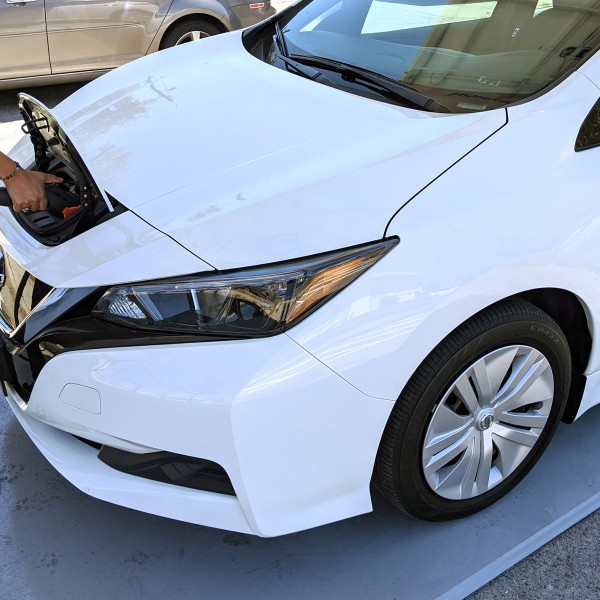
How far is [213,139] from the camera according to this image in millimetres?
2121

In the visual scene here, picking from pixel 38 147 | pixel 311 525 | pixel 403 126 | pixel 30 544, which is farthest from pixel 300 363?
pixel 38 147

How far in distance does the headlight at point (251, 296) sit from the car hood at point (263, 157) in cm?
3

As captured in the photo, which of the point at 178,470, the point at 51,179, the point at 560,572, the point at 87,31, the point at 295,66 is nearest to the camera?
the point at 178,470

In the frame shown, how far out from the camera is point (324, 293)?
1.70 metres

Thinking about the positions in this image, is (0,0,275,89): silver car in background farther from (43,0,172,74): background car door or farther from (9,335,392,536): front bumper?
(9,335,392,536): front bumper

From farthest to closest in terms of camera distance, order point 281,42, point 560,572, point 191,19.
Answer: point 191,19 → point 281,42 → point 560,572

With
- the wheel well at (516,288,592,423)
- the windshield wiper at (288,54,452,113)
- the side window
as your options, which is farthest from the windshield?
the wheel well at (516,288,592,423)

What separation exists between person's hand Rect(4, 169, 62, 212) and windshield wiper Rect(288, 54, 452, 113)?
947 mm

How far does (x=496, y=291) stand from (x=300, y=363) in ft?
1.70

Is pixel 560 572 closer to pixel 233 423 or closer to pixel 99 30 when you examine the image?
pixel 233 423

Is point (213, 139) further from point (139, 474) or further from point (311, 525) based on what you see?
point (311, 525)

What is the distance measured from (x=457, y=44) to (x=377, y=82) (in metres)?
0.30

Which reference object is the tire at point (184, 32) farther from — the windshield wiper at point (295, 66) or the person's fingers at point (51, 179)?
the person's fingers at point (51, 179)

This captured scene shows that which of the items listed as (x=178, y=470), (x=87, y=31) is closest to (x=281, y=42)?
(x=178, y=470)
